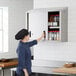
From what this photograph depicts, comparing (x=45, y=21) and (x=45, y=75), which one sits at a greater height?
(x=45, y=21)

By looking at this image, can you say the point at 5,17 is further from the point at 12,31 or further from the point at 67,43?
the point at 67,43

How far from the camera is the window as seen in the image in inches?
241

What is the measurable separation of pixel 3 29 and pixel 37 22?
1.88 m

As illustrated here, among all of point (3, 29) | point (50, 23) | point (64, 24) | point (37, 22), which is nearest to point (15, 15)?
point (3, 29)

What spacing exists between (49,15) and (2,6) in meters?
2.02

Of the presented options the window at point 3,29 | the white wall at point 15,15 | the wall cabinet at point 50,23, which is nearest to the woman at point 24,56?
the wall cabinet at point 50,23

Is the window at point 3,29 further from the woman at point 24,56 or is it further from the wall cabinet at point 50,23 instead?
the woman at point 24,56

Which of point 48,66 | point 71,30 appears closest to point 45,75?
point 48,66

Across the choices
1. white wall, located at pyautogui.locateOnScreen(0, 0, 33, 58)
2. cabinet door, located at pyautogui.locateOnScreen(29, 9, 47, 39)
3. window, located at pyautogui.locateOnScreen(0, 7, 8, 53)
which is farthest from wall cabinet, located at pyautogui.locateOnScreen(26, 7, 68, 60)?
window, located at pyautogui.locateOnScreen(0, 7, 8, 53)

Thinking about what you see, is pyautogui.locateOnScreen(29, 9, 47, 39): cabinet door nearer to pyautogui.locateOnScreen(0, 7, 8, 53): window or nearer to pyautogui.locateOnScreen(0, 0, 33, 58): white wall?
pyautogui.locateOnScreen(0, 0, 33, 58): white wall

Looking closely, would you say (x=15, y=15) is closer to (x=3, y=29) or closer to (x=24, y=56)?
(x=3, y=29)

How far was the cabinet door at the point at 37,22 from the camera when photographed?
4426 millimetres

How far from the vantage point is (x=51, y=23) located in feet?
14.5

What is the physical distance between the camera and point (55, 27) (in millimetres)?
4383
